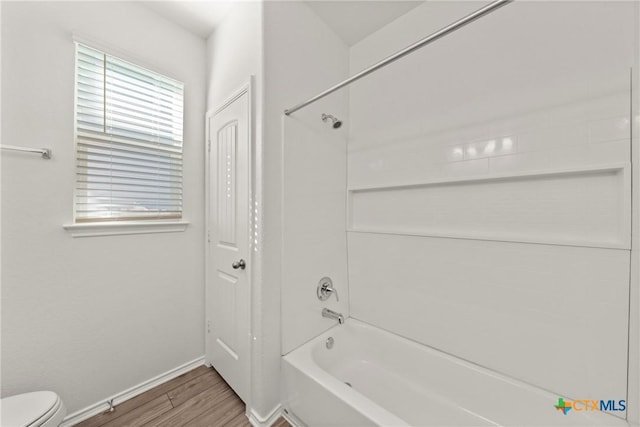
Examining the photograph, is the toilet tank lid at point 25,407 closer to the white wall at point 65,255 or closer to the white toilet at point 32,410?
the white toilet at point 32,410

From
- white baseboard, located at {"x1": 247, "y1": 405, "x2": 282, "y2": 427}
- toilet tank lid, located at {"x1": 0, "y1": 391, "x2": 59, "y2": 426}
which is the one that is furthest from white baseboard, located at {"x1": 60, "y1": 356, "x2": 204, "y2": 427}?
white baseboard, located at {"x1": 247, "y1": 405, "x2": 282, "y2": 427}

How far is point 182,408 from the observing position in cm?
147

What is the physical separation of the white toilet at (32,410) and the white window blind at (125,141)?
2.97 ft

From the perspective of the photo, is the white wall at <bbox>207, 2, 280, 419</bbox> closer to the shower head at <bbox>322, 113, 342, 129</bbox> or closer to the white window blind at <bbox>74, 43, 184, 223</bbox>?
the shower head at <bbox>322, 113, 342, 129</bbox>

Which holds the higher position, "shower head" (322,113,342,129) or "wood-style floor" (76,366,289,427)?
"shower head" (322,113,342,129)

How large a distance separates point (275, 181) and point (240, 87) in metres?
0.67

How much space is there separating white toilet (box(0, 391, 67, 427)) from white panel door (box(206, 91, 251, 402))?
2.67ft

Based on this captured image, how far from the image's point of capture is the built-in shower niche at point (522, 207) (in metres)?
1.00

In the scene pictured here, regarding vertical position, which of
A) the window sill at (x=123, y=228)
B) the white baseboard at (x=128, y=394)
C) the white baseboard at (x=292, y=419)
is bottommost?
the white baseboard at (x=292, y=419)

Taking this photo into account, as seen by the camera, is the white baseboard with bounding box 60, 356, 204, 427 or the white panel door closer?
the white baseboard with bounding box 60, 356, 204, 427

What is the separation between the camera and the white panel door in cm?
149

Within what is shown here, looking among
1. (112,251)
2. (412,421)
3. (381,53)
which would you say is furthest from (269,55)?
(412,421)

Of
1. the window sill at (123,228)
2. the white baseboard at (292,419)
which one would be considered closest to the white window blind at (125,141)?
the window sill at (123,228)

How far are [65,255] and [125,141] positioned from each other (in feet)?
2.55
